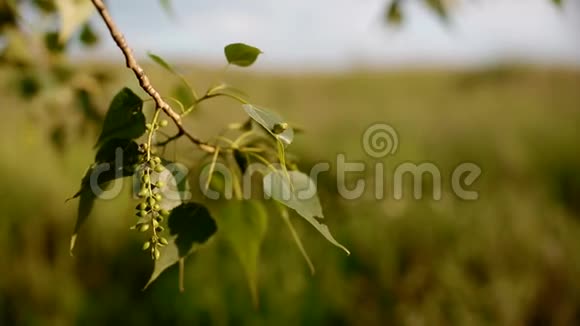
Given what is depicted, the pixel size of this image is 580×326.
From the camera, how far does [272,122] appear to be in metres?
0.25

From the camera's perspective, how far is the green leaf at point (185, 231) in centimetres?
30

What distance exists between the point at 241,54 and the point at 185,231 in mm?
88

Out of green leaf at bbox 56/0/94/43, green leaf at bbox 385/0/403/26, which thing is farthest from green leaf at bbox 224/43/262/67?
green leaf at bbox 385/0/403/26

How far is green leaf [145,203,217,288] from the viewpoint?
30 centimetres

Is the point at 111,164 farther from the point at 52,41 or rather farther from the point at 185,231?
the point at 52,41

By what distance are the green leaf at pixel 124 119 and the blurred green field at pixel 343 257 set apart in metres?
0.44

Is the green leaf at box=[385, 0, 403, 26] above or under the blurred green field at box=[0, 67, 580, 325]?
above

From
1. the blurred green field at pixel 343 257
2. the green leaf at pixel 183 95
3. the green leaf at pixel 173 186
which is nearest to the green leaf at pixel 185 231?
the green leaf at pixel 173 186

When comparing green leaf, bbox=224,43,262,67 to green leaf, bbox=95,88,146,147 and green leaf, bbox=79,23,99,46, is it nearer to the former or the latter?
green leaf, bbox=95,88,146,147

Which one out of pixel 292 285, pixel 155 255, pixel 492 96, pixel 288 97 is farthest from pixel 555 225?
pixel 288 97

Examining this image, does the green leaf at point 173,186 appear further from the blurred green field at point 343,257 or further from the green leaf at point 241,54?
the blurred green field at point 343,257

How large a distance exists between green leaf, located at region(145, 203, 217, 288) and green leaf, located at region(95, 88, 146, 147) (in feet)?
0.14

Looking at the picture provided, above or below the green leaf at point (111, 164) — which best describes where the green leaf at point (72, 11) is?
above

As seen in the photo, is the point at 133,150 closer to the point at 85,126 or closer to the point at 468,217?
the point at 85,126
